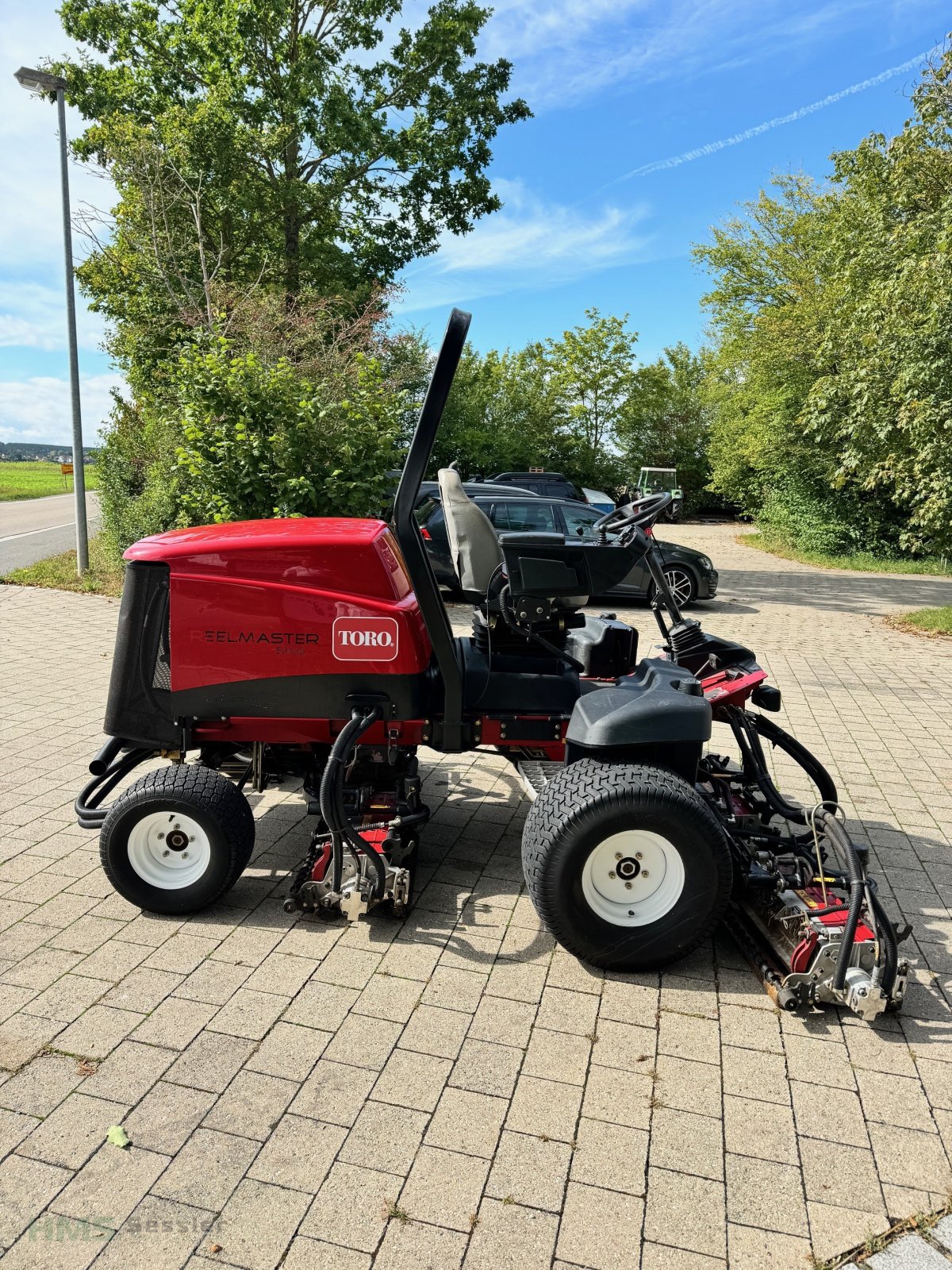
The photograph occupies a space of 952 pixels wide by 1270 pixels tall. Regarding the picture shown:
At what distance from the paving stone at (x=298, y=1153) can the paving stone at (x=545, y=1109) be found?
50 cm

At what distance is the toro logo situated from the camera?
345 centimetres

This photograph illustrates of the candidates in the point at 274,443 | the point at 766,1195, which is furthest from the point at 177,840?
the point at 274,443

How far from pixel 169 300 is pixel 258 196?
10.4 feet

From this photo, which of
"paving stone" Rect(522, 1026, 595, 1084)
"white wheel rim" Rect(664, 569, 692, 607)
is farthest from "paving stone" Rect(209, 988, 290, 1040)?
"white wheel rim" Rect(664, 569, 692, 607)

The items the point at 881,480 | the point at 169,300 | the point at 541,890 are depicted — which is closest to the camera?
the point at 541,890

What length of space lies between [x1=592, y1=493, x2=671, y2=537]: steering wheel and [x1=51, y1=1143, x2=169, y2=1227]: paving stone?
2.65 metres

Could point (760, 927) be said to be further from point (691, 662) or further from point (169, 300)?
point (169, 300)

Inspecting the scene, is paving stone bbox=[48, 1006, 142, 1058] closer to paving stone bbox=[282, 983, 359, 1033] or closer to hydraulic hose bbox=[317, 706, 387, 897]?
paving stone bbox=[282, 983, 359, 1033]

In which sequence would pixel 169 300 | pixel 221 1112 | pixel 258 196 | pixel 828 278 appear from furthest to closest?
1. pixel 828 278
2. pixel 258 196
3. pixel 169 300
4. pixel 221 1112

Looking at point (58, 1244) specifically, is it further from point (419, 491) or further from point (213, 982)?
point (419, 491)

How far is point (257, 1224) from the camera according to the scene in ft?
6.98

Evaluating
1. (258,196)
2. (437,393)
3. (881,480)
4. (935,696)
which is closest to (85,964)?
(437,393)

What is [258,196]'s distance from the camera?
14734mm

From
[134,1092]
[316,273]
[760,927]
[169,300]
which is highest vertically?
[316,273]
